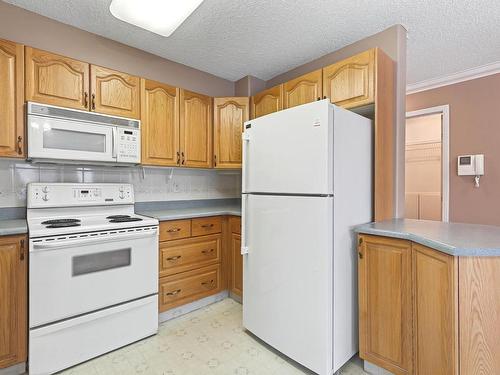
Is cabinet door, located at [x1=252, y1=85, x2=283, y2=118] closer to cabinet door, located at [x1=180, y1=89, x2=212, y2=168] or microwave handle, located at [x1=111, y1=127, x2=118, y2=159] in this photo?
cabinet door, located at [x1=180, y1=89, x2=212, y2=168]

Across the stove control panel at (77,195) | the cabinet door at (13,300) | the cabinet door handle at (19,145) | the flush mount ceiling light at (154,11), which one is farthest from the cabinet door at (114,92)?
the cabinet door at (13,300)

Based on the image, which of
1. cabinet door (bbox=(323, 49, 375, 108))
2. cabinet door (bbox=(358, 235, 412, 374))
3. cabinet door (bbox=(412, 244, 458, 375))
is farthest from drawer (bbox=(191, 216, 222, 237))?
cabinet door (bbox=(412, 244, 458, 375))

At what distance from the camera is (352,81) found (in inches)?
77.6

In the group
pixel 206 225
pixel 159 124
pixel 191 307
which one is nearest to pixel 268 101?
pixel 159 124

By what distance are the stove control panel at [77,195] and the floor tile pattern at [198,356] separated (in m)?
1.14

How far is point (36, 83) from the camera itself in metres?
1.84

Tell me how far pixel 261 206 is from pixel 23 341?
1.66 metres

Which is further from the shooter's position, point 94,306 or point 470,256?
point 94,306

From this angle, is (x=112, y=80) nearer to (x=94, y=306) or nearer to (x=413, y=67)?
(x=94, y=306)

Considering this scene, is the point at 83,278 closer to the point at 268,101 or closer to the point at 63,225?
the point at 63,225

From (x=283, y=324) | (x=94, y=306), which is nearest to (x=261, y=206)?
(x=283, y=324)

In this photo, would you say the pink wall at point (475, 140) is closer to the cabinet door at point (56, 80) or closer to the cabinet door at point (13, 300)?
the cabinet door at point (56, 80)

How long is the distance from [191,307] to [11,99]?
2093mm

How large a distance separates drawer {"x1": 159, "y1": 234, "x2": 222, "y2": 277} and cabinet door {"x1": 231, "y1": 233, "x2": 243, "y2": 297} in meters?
0.14
